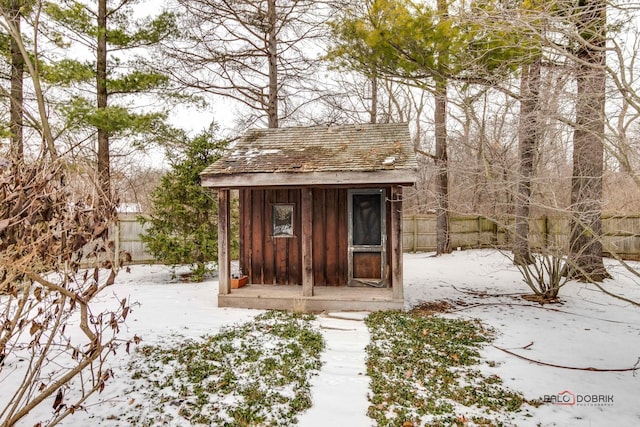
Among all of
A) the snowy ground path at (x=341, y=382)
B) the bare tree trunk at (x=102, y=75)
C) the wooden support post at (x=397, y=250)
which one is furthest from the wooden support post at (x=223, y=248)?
the bare tree trunk at (x=102, y=75)

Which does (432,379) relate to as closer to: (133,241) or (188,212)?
(188,212)

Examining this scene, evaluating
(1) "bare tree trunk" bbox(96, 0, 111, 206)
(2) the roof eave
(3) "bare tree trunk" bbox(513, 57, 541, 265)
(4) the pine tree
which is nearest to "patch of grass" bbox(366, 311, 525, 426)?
(3) "bare tree trunk" bbox(513, 57, 541, 265)

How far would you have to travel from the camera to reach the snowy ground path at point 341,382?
10.7ft

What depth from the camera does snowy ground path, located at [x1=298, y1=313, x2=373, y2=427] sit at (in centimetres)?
325

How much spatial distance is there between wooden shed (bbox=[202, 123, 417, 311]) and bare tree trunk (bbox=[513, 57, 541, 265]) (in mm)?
1837

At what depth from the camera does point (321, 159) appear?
267 inches

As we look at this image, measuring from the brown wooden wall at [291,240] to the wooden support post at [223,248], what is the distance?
95cm

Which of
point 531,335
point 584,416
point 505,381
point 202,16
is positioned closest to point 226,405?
point 505,381

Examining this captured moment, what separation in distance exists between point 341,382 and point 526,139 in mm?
7012

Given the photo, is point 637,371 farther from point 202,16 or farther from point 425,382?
point 202,16

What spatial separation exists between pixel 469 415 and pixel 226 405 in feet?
7.31

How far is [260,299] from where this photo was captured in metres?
6.80

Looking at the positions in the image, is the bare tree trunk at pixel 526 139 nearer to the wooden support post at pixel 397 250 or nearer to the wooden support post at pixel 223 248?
Answer: the wooden support post at pixel 397 250

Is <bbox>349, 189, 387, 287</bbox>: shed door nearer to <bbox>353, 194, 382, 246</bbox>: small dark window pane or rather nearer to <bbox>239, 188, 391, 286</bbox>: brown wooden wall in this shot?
<bbox>353, 194, 382, 246</bbox>: small dark window pane
